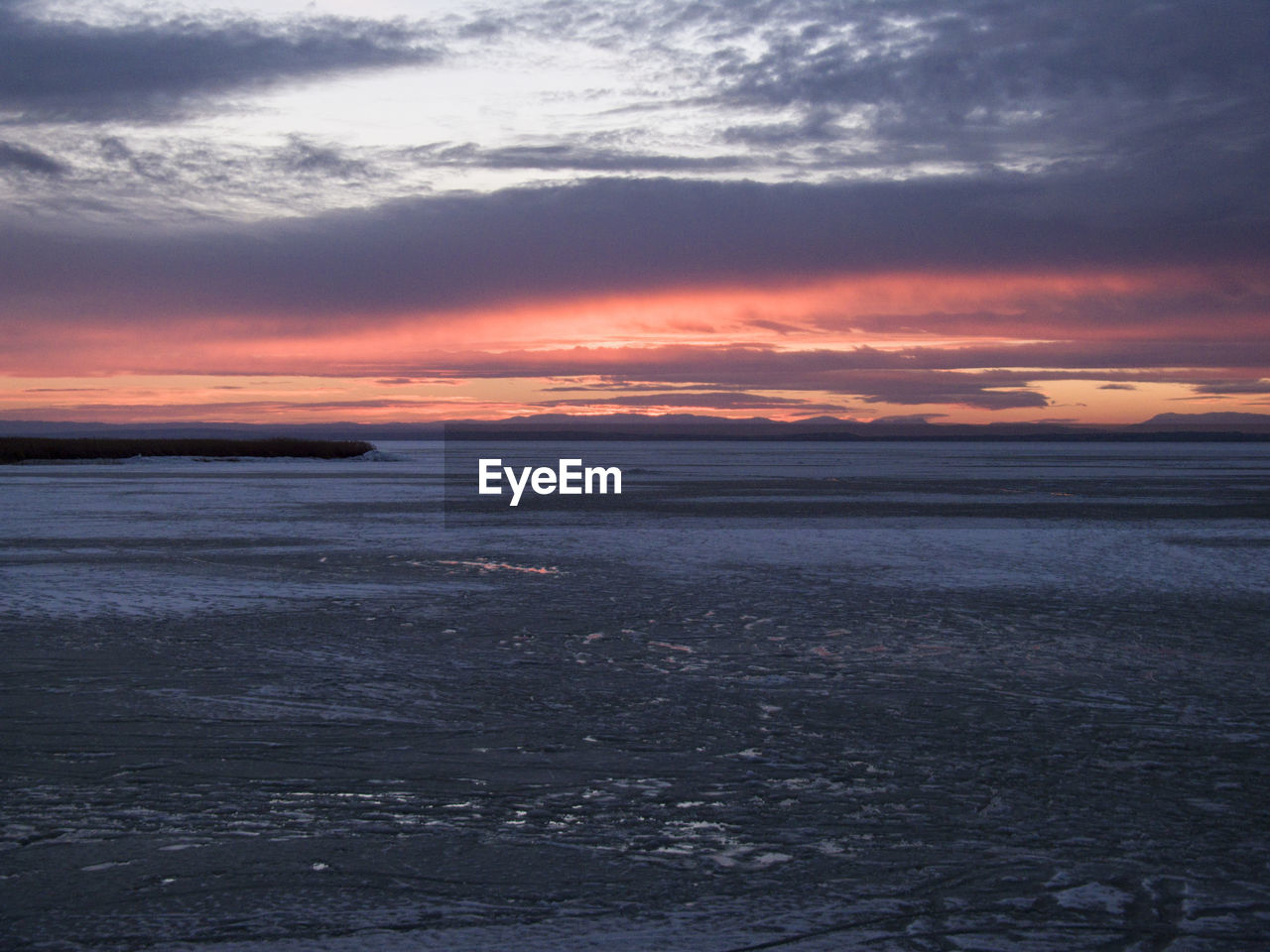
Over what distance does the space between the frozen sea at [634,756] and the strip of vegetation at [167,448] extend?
144 feet

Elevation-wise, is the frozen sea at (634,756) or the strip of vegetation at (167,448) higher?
the strip of vegetation at (167,448)

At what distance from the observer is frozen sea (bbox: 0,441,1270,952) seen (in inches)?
154

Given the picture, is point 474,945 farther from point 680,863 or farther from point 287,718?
point 287,718

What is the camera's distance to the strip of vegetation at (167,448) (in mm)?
53750

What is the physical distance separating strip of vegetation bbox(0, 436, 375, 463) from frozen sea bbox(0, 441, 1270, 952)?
4395cm

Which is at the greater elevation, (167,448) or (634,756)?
(167,448)

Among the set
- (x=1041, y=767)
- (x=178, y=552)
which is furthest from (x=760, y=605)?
(x=178, y=552)

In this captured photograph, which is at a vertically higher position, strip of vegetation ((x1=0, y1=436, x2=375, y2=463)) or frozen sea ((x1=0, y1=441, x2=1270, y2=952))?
strip of vegetation ((x1=0, y1=436, x2=375, y2=463))

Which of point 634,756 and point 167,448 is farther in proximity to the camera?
point 167,448

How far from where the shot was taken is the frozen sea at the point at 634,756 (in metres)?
3.92

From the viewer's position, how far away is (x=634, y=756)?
579 cm

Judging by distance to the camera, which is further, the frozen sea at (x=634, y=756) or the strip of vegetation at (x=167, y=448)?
the strip of vegetation at (x=167, y=448)

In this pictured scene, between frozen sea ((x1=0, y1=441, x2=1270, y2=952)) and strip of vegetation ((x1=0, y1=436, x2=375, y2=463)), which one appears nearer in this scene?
frozen sea ((x1=0, y1=441, x2=1270, y2=952))

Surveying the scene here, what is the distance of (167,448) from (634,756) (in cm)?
5732
